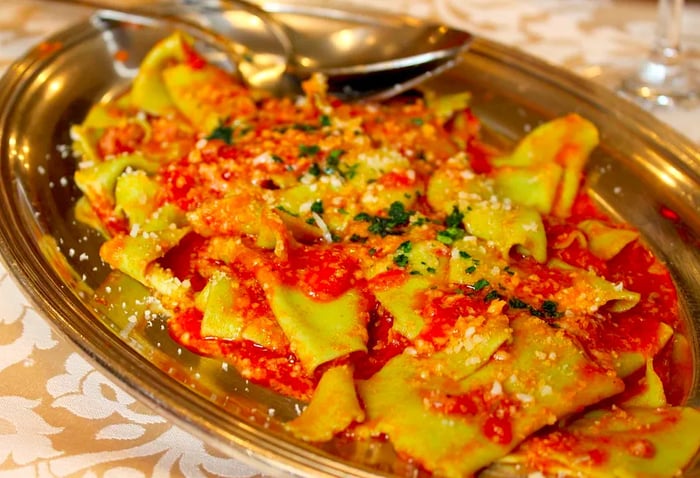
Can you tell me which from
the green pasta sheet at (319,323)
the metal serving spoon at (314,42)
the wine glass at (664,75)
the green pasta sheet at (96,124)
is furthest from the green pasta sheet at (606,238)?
the green pasta sheet at (96,124)

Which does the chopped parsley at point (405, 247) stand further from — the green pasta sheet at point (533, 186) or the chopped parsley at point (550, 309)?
the green pasta sheet at point (533, 186)

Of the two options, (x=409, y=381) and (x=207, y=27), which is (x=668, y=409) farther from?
(x=207, y=27)

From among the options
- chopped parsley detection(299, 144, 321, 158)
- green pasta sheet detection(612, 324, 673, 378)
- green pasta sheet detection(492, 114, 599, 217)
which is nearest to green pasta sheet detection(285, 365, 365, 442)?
green pasta sheet detection(612, 324, 673, 378)

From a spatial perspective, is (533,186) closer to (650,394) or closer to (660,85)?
(650,394)

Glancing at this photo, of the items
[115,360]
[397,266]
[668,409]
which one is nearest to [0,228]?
[115,360]

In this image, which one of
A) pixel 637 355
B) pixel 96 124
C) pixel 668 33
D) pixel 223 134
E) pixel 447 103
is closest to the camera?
pixel 637 355

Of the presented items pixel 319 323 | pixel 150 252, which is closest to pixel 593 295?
pixel 319 323
